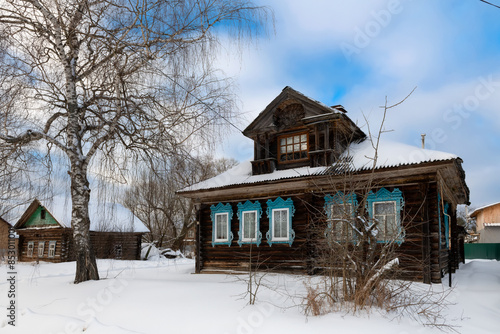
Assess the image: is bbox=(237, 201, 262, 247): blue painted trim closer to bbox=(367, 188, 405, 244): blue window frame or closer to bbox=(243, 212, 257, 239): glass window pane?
bbox=(243, 212, 257, 239): glass window pane

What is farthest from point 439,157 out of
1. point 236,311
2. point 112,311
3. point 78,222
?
point 78,222

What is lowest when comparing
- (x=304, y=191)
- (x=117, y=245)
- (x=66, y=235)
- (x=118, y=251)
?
(x=118, y=251)

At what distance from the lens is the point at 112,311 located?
27.8 ft

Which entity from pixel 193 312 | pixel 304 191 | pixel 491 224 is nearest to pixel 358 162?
pixel 304 191

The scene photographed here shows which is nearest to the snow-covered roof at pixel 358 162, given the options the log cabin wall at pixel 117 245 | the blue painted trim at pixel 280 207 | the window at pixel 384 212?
the blue painted trim at pixel 280 207

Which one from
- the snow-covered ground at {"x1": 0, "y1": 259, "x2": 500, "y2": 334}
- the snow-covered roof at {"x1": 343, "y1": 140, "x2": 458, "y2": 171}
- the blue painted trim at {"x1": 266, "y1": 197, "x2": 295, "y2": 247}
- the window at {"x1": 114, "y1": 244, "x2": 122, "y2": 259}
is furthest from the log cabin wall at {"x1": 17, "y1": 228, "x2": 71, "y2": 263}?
the snow-covered roof at {"x1": 343, "y1": 140, "x2": 458, "y2": 171}

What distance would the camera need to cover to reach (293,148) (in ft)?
48.5

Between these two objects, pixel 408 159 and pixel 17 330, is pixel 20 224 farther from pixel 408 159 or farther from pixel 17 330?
pixel 408 159

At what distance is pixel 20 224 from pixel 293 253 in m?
26.0

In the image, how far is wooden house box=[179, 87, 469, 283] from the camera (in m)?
11.4

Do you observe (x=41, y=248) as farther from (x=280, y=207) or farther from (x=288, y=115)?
(x=288, y=115)

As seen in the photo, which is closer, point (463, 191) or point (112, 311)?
point (112, 311)

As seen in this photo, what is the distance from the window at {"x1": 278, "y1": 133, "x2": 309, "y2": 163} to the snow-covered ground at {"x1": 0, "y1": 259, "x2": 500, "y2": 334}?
5391 mm

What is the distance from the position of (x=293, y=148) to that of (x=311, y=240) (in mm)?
3805
